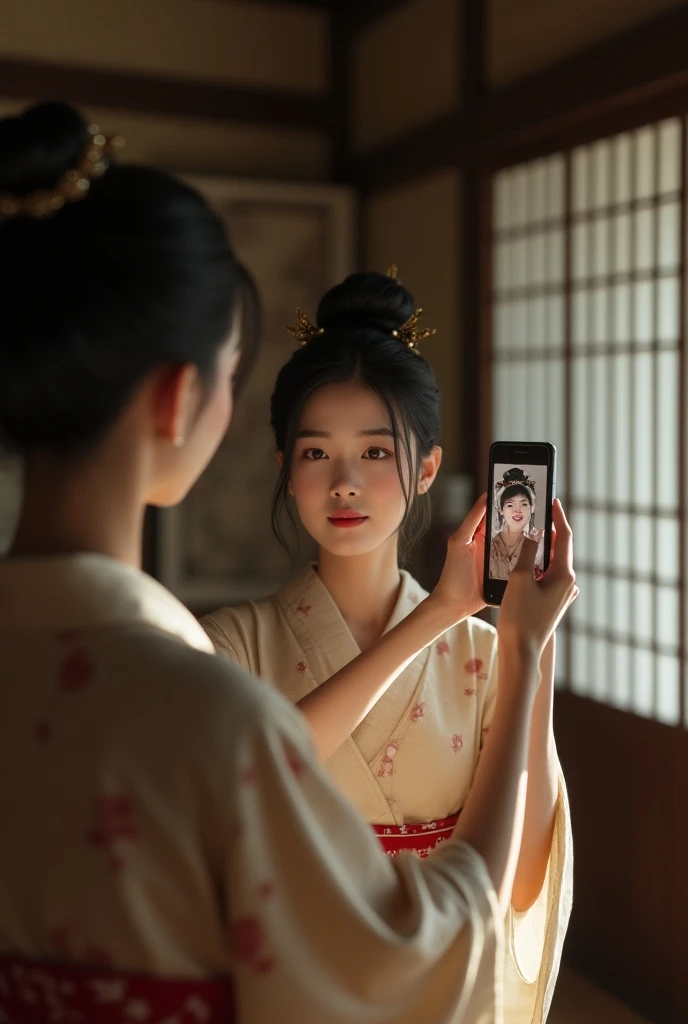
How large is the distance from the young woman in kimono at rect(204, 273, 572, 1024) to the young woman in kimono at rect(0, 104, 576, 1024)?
0.77 m

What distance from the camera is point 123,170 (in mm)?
1044

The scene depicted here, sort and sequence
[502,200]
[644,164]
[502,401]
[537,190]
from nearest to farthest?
1. [644,164]
2. [537,190]
3. [502,200]
4. [502,401]

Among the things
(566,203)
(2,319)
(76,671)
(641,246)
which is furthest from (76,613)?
(566,203)

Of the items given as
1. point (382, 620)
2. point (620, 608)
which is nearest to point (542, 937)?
point (382, 620)

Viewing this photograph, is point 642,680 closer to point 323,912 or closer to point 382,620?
point 382,620

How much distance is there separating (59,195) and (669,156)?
2.76 metres

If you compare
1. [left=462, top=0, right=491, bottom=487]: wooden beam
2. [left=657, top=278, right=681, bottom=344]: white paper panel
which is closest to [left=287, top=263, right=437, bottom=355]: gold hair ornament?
[left=657, top=278, right=681, bottom=344]: white paper panel

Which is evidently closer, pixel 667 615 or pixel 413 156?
pixel 667 615

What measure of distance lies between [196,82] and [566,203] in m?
2.04

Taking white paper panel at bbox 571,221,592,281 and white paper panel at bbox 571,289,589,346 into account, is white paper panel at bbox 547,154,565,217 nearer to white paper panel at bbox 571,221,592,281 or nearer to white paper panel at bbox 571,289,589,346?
white paper panel at bbox 571,221,592,281

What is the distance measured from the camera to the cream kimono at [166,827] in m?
0.94

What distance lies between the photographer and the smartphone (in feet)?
5.26

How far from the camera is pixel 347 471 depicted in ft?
6.17

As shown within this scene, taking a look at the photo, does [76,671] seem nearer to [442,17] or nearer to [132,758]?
[132,758]
